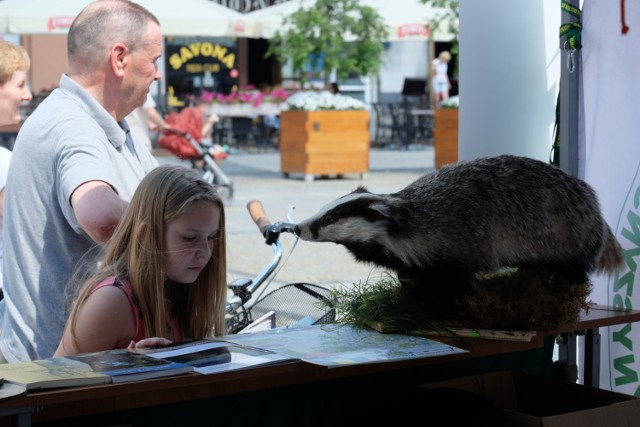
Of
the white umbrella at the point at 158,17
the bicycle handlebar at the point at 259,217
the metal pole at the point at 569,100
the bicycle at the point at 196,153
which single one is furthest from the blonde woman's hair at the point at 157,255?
the white umbrella at the point at 158,17

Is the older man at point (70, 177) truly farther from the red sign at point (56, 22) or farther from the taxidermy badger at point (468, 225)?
the red sign at point (56, 22)

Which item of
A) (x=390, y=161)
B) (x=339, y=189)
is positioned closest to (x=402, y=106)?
(x=390, y=161)

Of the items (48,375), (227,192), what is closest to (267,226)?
(48,375)

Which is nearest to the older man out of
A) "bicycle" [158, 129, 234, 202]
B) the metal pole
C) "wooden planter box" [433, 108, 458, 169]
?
the metal pole

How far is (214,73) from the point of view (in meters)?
23.7

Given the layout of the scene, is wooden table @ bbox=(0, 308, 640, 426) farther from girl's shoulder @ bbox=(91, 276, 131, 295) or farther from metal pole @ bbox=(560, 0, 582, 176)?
metal pole @ bbox=(560, 0, 582, 176)

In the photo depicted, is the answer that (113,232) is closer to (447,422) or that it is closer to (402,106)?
(447,422)

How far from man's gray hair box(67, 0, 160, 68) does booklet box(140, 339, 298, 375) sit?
4.20 feet

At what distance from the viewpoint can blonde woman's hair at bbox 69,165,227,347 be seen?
2660mm

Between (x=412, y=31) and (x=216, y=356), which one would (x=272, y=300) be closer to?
(x=216, y=356)

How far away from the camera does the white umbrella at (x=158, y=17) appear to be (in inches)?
610

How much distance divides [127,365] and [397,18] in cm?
1670

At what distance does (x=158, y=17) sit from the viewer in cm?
1584

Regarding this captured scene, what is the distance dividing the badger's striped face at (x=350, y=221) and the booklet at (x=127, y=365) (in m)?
0.65
